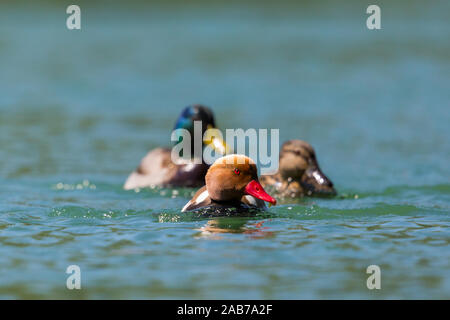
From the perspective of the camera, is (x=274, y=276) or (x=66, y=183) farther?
(x=66, y=183)

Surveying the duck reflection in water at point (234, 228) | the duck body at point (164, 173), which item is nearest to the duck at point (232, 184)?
the duck reflection in water at point (234, 228)

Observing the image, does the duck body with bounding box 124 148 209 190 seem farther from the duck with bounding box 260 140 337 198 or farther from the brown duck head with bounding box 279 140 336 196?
the brown duck head with bounding box 279 140 336 196

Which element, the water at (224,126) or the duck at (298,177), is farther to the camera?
the duck at (298,177)

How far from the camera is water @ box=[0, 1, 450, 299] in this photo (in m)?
6.81

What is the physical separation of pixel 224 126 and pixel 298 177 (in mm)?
6594

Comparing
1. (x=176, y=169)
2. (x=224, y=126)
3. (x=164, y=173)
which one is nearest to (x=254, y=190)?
(x=176, y=169)

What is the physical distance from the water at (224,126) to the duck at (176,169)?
342 mm

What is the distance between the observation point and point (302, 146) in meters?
10.9

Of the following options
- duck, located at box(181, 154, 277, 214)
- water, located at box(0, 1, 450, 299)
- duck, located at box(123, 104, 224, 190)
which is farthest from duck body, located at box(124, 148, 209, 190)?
duck, located at box(181, 154, 277, 214)

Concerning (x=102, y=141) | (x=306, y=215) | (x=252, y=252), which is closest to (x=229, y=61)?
(x=102, y=141)

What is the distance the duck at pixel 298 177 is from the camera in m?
10.6

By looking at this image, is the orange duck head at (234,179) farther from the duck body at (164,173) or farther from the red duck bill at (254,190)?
the duck body at (164,173)
